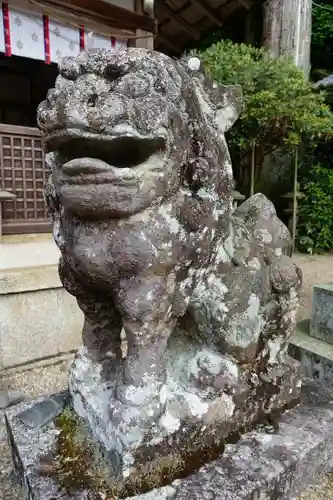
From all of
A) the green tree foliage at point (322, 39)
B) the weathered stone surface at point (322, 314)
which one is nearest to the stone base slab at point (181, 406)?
the weathered stone surface at point (322, 314)

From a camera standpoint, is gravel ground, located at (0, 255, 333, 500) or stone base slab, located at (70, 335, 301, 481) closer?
stone base slab, located at (70, 335, 301, 481)

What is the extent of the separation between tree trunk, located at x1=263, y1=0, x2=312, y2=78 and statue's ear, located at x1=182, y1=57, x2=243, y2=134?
16.3ft

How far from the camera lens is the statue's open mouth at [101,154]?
84 centimetres

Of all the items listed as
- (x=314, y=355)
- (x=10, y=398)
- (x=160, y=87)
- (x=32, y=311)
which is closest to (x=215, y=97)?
(x=160, y=87)

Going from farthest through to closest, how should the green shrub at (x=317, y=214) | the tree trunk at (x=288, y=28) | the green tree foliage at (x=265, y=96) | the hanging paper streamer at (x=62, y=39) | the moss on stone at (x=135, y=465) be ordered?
the green shrub at (x=317, y=214)
the tree trunk at (x=288, y=28)
the green tree foliage at (x=265, y=96)
the hanging paper streamer at (x=62, y=39)
the moss on stone at (x=135, y=465)

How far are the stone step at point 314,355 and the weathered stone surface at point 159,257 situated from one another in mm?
866

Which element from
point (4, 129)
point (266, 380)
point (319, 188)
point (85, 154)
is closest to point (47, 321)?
point (4, 129)

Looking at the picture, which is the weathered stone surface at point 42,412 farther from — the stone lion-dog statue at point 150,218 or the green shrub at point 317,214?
the green shrub at point 317,214

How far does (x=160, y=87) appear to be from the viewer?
880 mm

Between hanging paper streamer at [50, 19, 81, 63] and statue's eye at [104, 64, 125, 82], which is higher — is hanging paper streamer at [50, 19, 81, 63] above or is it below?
above

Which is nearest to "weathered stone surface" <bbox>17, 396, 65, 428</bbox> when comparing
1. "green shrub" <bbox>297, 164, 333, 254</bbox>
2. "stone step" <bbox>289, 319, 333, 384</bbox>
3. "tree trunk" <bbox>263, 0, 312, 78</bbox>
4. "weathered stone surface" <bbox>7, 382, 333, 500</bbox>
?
"weathered stone surface" <bbox>7, 382, 333, 500</bbox>

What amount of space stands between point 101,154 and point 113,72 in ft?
0.57

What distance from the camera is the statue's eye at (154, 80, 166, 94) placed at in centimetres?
88

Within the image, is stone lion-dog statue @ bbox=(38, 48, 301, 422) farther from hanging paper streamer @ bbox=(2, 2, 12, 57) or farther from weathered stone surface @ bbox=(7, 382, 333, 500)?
hanging paper streamer @ bbox=(2, 2, 12, 57)
